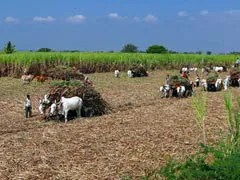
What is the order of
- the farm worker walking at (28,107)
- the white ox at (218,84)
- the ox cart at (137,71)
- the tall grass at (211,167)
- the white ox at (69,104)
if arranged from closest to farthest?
1. the tall grass at (211,167)
2. the white ox at (69,104)
3. the farm worker walking at (28,107)
4. the white ox at (218,84)
5. the ox cart at (137,71)

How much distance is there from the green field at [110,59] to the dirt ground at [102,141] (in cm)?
1513

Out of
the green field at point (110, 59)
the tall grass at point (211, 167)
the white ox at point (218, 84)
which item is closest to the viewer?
the tall grass at point (211, 167)

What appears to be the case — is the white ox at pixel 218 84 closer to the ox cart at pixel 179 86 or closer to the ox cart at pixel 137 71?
the ox cart at pixel 179 86

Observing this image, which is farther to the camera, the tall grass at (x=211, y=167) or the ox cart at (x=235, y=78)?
the ox cart at (x=235, y=78)

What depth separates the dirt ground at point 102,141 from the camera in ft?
22.4

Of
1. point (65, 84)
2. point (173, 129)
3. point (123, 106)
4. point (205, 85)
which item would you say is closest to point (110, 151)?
point (173, 129)

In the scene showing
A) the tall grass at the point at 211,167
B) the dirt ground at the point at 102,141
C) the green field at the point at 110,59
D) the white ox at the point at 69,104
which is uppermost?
the green field at the point at 110,59

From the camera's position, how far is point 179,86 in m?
16.1

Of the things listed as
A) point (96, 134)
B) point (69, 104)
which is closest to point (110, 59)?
point (69, 104)

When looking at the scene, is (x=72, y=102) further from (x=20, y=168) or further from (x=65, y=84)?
(x=20, y=168)

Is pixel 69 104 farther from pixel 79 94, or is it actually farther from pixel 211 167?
pixel 211 167

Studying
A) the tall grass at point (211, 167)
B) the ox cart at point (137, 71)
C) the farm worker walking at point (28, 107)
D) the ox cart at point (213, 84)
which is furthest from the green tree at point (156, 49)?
the tall grass at point (211, 167)

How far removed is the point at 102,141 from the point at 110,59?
2626cm

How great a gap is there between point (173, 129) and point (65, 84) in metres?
3.60
